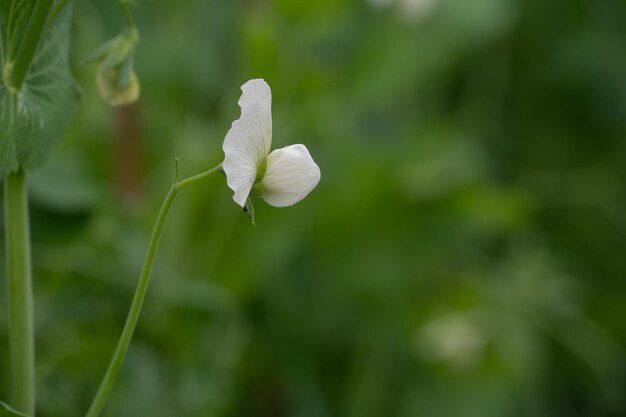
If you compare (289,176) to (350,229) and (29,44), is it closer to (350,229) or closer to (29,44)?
(29,44)

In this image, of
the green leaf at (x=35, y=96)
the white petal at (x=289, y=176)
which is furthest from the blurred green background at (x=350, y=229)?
the white petal at (x=289, y=176)

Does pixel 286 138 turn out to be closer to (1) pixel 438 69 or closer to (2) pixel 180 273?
(2) pixel 180 273

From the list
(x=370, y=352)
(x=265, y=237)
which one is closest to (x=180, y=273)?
(x=265, y=237)

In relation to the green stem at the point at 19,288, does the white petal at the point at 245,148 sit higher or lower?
higher

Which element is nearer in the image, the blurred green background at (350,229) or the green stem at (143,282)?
the green stem at (143,282)

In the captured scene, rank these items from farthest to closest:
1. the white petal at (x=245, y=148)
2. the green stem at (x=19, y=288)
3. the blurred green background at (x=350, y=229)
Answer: the blurred green background at (x=350, y=229) < the green stem at (x=19, y=288) < the white petal at (x=245, y=148)

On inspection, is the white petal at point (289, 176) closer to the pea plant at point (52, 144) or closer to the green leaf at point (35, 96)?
the pea plant at point (52, 144)

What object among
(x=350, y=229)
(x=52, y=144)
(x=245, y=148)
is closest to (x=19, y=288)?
(x=52, y=144)
